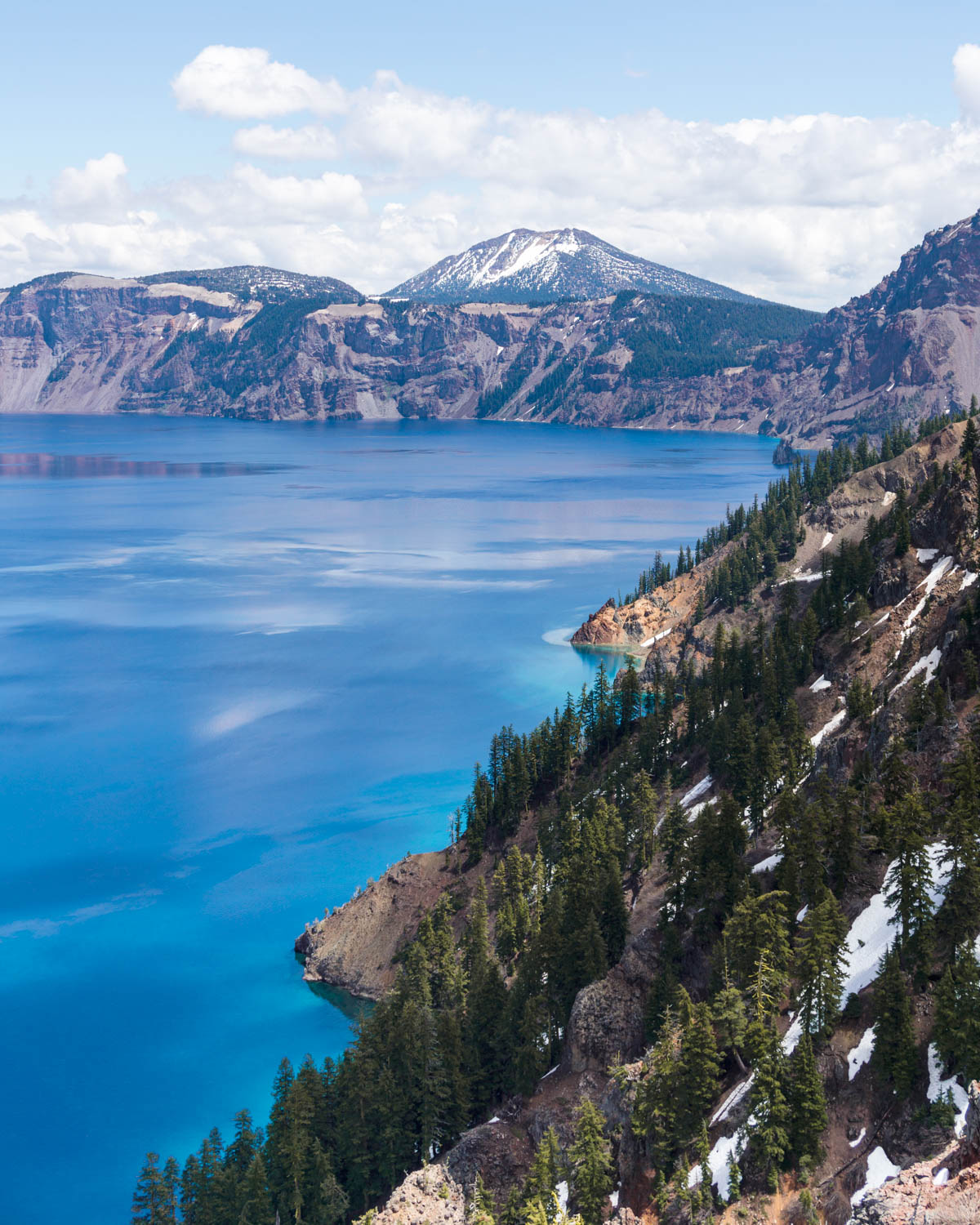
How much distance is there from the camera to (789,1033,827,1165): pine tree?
4669 centimetres

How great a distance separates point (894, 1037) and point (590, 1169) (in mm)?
16227

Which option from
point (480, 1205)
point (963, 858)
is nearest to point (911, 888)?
point (963, 858)

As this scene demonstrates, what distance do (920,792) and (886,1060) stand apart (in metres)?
21.5

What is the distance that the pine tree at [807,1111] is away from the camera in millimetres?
46688

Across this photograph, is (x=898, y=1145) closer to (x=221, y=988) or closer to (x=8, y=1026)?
(x=221, y=988)

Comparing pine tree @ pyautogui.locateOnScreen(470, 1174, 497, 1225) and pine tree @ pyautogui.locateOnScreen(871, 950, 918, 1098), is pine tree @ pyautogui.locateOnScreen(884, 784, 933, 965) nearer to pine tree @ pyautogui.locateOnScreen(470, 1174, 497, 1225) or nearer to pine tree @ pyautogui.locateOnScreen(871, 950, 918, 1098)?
pine tree @ pyautogui.locateOnScreen(871, 950, 918, 1098)

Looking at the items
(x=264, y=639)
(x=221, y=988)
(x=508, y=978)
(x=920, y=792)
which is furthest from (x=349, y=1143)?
(x=264, y=639)

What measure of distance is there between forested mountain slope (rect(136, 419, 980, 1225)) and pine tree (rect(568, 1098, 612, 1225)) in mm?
119

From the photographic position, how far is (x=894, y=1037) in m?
47.1

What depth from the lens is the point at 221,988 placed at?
296ft

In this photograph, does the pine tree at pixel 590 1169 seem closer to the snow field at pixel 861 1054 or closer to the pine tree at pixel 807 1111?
the pine tree at pixel 807 1111

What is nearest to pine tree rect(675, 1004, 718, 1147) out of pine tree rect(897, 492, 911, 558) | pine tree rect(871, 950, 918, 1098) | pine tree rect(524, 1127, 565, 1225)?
pine tree rect(524, 1127, 565, 1225)

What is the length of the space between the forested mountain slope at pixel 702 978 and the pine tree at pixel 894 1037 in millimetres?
129

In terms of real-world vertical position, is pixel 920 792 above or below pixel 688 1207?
above
